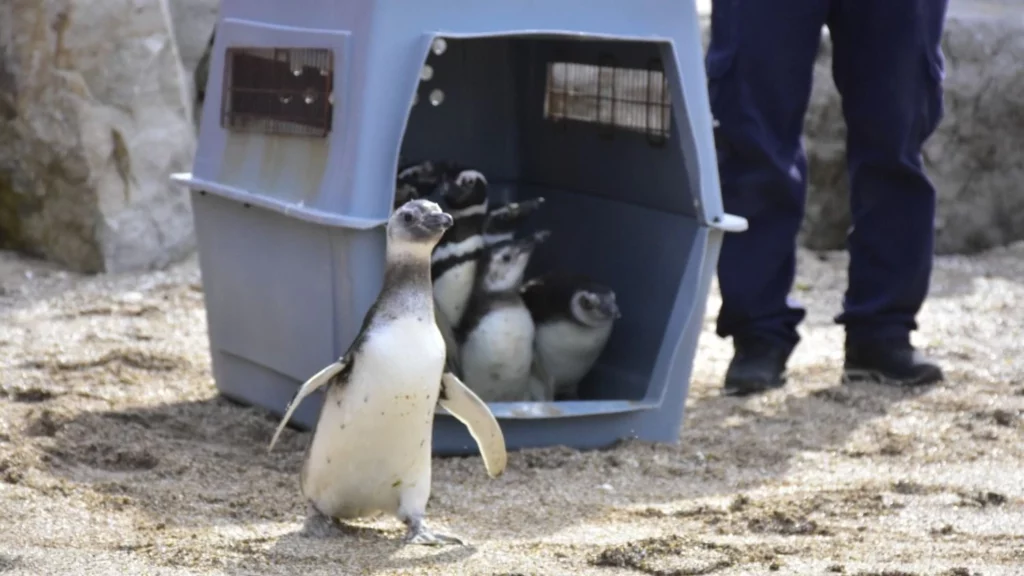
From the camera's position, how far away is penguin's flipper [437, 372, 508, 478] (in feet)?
8.31

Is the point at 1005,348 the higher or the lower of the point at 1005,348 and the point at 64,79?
the lower

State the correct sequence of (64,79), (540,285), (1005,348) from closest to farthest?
(540,285)
(1005,348)
(64,79)

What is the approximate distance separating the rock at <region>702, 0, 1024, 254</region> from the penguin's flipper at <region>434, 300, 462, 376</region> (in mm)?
2441

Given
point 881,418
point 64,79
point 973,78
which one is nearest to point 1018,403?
point 881,418

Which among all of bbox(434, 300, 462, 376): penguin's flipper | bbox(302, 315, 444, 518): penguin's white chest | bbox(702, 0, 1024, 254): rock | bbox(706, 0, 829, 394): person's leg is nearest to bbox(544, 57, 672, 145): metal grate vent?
bbox(706, 0, 829, 394): person's leg

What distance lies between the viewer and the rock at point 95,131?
4.57 meters

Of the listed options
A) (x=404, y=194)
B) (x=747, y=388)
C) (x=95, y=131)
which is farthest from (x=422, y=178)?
(x=95, y=131)

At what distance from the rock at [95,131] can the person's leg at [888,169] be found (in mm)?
2028

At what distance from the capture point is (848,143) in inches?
148

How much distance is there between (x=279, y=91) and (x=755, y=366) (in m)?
1.28

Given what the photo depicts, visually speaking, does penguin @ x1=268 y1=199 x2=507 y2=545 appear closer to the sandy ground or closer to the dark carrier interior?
the sandy ground

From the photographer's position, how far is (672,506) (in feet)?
8.70

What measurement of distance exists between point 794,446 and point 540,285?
0.61m

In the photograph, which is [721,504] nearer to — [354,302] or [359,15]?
[354,302]
